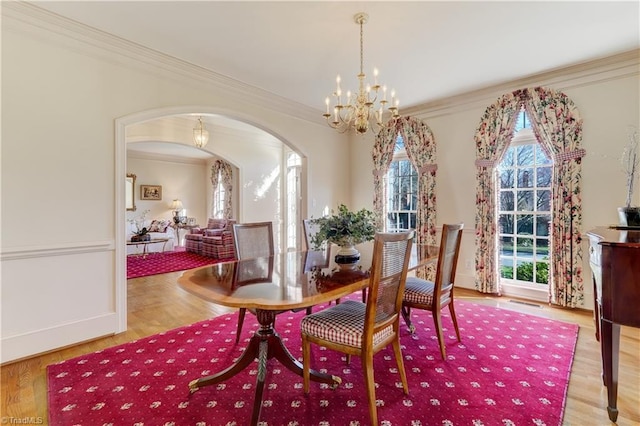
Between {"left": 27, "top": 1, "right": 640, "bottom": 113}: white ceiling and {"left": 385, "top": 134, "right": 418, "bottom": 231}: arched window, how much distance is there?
1.56m

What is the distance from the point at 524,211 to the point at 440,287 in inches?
91.6

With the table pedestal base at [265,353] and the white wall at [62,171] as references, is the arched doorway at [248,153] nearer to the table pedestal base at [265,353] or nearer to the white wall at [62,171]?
the white wall at [62,171]

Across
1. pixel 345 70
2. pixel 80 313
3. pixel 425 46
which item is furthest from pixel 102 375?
pixel 425 46

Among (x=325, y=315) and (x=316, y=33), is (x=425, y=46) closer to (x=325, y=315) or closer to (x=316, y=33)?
(x=316, y=33)

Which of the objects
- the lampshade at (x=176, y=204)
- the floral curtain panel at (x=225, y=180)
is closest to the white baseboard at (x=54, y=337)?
the floral curtain panel at (x=225, y=180)

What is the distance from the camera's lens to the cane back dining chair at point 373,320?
155 centimetres

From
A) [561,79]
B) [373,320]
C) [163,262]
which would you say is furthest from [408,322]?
[163,262]

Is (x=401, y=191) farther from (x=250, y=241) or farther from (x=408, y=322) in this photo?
(x=250, y=241)

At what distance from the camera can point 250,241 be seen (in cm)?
269

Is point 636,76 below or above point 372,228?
above

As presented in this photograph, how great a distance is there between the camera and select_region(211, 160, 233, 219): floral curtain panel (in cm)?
831

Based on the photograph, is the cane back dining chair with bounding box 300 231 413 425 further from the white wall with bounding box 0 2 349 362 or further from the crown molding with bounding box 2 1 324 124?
the crown molding with bounding box 2 1 324 124

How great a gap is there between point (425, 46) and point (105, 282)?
12.3 feet

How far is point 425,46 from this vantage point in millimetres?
2834
